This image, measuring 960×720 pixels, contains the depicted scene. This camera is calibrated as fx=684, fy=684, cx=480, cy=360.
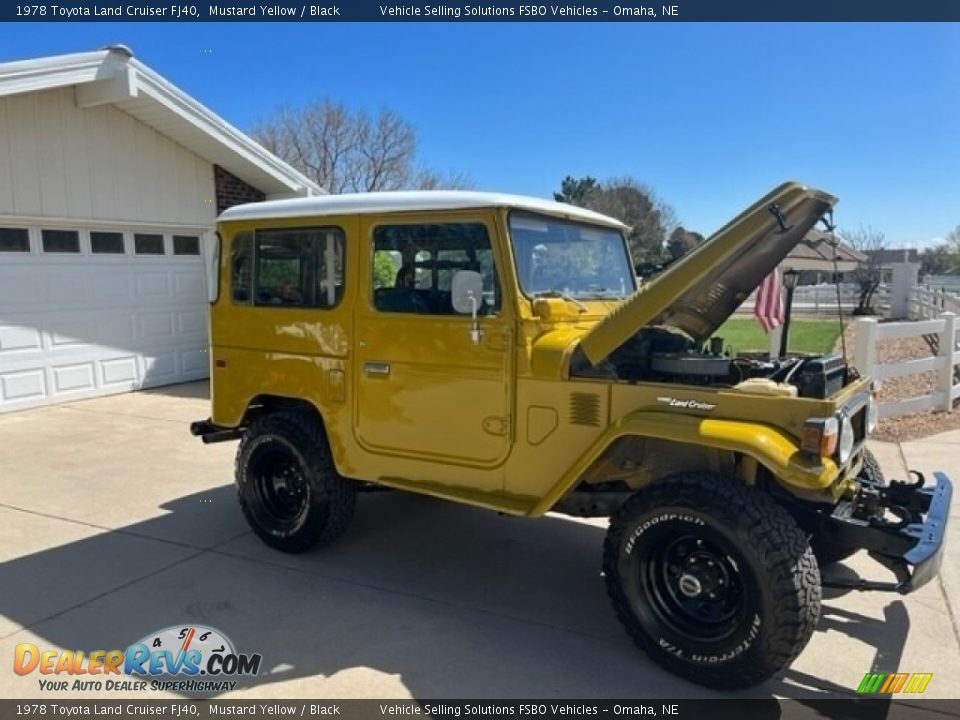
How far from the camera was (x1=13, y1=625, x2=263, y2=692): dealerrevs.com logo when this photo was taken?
3.08 meters

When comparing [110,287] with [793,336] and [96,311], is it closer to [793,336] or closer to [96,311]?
[96,311]

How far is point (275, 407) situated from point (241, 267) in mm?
976

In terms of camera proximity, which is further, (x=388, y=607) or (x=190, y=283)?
(x=190, y=283)

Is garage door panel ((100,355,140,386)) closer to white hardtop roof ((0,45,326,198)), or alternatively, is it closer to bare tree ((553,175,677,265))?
white hardtop roof ((0,45,326,198))

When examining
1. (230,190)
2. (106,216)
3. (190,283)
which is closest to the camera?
(106,216)

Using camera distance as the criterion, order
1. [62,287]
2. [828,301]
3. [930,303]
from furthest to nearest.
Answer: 1. [828,301]
2. [930,303]
3. [62,287]

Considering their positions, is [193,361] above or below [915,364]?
below

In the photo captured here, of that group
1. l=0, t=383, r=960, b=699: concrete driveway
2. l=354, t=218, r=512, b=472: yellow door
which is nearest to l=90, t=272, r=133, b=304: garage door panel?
l=0, t=383, r=960, b=699: concrete driveway

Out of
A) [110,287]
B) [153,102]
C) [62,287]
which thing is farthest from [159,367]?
[153,102]

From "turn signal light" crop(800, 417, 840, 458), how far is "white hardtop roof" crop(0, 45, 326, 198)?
8.70m

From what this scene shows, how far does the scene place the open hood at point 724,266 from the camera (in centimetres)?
298

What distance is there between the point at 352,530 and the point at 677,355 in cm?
275

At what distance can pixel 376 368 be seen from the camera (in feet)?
13.0

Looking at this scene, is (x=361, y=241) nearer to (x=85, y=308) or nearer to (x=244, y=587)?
(x=244, y=587)
